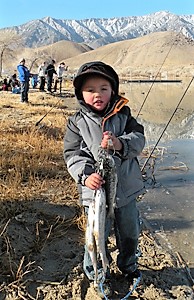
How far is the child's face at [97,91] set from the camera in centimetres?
245

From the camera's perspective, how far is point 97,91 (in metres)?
2.46

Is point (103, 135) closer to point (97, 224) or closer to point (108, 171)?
point (108, 171)

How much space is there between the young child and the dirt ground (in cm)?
60

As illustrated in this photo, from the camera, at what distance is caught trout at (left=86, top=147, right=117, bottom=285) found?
223 cm

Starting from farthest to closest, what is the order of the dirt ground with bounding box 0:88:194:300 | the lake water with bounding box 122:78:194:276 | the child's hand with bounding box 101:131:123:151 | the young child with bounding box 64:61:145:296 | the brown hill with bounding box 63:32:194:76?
the brown hill with bounding box 63:32:194:76 → the lake water with bounding box 122:78:194:276 → the dirt ground with bounding box 0:88:194:300 → the young child with bounding box 64:61:145:296 → the child's hand with bounding box 101:131:123:151

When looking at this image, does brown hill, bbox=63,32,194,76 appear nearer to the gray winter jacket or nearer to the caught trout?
the gray winter jacket

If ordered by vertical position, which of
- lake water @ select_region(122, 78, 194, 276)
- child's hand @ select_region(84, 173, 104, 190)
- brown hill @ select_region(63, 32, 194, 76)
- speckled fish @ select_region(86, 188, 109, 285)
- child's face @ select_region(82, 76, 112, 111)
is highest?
brown hill @ select_region(63, 32, 194, 76)

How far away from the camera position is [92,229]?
7.55 feet

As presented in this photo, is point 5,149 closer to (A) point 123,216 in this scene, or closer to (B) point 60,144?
(B) point 60,144

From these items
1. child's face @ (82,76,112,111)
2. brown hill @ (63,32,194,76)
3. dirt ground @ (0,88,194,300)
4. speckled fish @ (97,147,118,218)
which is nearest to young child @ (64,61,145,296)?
child's face @ (82,76,112,111)

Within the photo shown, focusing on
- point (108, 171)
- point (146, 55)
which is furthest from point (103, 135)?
point (146, 55)

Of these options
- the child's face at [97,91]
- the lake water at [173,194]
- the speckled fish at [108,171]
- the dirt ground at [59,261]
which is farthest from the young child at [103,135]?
the lake water at [173,194]

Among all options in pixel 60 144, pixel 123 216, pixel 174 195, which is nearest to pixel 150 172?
pixel 174 195

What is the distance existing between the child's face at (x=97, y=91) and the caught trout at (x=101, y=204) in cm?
37
